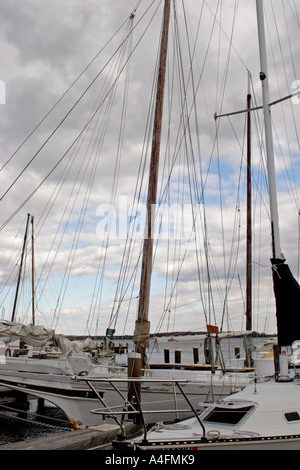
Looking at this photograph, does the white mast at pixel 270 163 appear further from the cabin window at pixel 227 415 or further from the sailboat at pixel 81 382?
the cabin window at pixel 227 415

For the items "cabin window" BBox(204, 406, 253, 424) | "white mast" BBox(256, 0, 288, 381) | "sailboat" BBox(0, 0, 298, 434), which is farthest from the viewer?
"sailboat" BBox(0, 0, 298, 434)

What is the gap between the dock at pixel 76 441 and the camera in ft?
22.1

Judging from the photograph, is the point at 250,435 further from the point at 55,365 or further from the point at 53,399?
the point at 55,365

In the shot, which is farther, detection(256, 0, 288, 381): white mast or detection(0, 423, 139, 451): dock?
detection(256, 0, 288, 381): white mast

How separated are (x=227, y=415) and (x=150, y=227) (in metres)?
5.88

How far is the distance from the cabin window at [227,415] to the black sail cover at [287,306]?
10.8 ft

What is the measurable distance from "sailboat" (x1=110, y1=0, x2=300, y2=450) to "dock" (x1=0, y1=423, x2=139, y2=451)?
2.97 feet

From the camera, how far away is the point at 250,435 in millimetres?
7207

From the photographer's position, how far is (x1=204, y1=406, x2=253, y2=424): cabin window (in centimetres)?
806

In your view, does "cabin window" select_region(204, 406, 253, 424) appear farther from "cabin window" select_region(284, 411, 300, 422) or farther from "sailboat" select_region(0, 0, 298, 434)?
"sailboat" select_region(0, 0, 298, 434)

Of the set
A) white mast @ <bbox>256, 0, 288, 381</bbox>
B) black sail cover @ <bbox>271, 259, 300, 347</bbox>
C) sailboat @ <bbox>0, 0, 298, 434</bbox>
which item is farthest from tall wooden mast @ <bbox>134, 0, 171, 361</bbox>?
black sail cover @ <bbox>271, 259, 300, 347</bbox>

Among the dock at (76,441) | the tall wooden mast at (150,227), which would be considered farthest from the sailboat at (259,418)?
the tall wooden mast at (150,227)

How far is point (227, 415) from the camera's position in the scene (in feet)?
27.0
